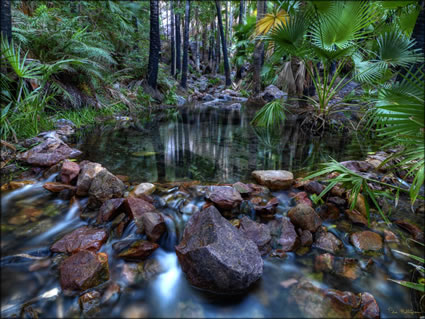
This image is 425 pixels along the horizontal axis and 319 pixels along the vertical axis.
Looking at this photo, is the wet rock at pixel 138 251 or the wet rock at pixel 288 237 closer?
the wet rock at pixel 138 251

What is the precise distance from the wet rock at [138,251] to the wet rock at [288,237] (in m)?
1.00

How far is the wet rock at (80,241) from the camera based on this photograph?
66.6 inches

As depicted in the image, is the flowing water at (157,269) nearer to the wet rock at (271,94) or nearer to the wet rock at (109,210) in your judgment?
the wet rock at (109,210)

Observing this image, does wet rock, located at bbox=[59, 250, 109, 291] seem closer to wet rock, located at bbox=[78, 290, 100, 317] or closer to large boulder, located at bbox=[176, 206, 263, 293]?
wet rock, located at bbox=[78, 290, 100, 317]

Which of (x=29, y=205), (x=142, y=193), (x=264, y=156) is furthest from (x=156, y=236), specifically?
(x=264, y=156)

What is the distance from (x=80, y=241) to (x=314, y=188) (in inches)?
87.3

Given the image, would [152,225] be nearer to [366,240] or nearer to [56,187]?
[56,187]

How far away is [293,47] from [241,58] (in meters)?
12.9

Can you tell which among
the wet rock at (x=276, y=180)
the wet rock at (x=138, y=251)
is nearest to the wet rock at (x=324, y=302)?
the wet rock at (x=138, y=251)

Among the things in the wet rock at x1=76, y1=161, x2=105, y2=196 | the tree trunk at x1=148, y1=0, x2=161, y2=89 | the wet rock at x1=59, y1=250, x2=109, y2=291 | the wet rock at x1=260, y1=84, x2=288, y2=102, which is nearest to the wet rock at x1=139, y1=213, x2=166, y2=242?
the wet rock at x1=59, y1=250, x2=109, y2=291

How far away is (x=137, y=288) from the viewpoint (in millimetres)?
1498

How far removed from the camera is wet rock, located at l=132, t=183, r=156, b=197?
93.4 inches

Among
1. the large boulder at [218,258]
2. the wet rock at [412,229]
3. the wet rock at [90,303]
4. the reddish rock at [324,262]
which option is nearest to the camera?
the wet rock at [90,303]

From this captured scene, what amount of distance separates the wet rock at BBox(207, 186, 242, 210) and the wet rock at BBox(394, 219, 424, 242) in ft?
4.67
